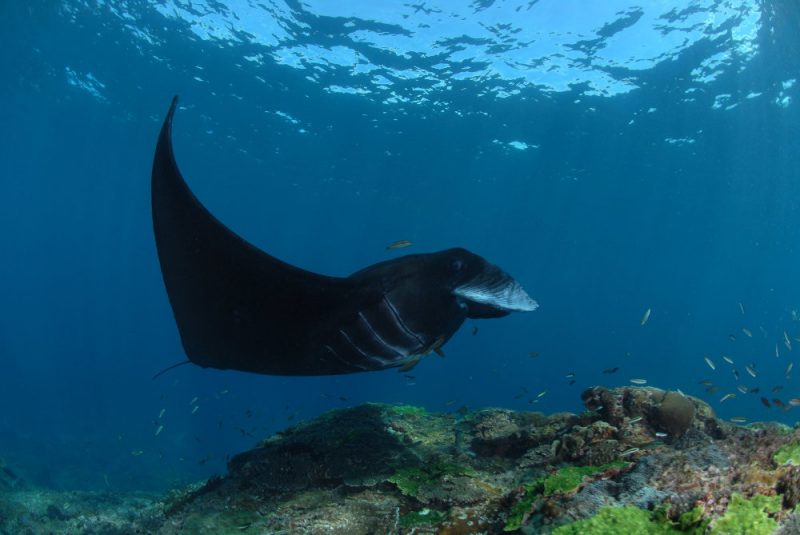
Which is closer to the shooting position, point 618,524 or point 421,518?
point 618,524

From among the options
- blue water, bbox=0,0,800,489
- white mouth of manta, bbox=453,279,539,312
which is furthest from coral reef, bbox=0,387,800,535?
blue water, bbox=0,0,800,489

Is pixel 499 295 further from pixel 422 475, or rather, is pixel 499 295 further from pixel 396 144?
pixel 396 144

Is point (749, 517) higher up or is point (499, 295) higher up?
point (499, 295)

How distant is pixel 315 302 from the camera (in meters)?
3.44

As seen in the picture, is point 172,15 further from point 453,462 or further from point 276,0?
point 453,462

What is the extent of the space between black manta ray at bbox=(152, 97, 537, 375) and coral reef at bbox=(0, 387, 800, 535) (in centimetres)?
140

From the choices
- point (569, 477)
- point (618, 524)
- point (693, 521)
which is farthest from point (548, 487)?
point (693, 521)

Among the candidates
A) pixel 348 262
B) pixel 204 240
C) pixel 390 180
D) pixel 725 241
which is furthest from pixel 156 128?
pixel 725 241

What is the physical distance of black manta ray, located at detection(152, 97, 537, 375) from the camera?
3344 mm

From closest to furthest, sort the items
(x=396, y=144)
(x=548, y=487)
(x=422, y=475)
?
(x=548, y=487), (x=422, y=475), (x=396, y=144)

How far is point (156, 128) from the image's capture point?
36125mm

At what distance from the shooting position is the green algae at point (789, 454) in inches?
118

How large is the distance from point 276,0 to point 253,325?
856 inches

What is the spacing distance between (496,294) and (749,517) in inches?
77.6
